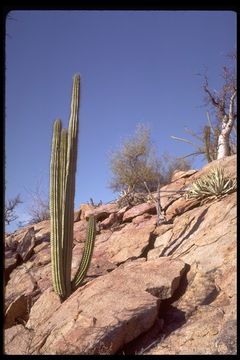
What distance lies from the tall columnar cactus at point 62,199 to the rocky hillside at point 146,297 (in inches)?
15.2

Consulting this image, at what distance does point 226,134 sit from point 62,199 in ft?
26.4

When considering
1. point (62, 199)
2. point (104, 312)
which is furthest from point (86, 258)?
point (104, 312)

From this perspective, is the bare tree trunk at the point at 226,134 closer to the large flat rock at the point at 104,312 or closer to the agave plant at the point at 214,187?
the agave plant at the point at 214,187

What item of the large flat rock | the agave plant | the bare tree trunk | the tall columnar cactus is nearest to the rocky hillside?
the large flat rock

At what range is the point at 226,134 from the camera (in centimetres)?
1240

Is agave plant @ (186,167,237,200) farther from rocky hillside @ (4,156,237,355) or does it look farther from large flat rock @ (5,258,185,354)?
large flat rock @ (5,258,185,354)

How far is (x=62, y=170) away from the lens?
19.6 ft

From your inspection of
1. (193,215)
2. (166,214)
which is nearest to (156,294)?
(193,215)

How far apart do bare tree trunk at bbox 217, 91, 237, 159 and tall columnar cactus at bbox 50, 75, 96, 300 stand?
725cm

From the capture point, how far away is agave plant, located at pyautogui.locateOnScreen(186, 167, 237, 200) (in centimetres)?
786

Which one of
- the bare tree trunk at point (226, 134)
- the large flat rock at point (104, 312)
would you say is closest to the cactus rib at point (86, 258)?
the large flat rock at point (104, 312)

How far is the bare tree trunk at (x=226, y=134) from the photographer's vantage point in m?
12.2
